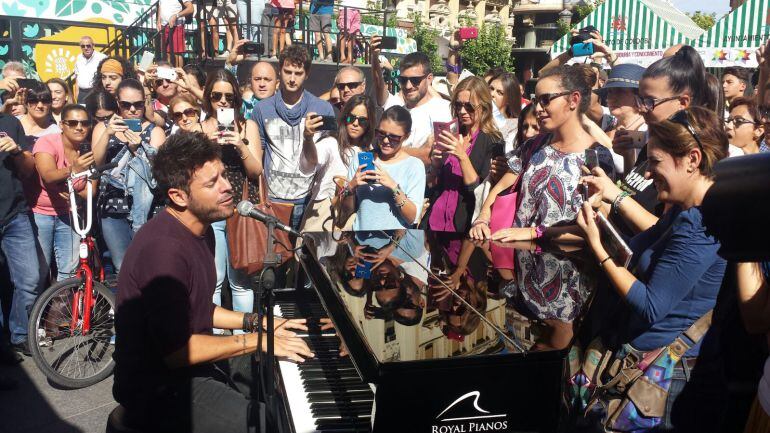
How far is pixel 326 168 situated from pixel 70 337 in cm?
228

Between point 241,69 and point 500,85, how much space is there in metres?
6.66

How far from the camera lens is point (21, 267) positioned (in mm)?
5398

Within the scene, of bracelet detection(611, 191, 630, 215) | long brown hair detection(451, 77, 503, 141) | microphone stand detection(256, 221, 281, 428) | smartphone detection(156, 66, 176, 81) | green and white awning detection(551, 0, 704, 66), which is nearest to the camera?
microphone stand detection(256, 221, 281, 428)

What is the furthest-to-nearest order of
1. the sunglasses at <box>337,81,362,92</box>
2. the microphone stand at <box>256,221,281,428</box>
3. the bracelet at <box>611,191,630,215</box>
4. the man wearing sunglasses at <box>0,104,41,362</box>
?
1. the sunglasses at <box>337,81,362,92</box>
2. the man wearing sunglasses at <box>0,104,41,362</box>
3. the bracelet at <box>611,191,630,215</box>
4. the microphone stand at <box>256,221,281,428</box>

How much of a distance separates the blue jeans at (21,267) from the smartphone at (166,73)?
1917mm

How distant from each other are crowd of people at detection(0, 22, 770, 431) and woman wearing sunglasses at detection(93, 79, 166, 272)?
14 millimetres

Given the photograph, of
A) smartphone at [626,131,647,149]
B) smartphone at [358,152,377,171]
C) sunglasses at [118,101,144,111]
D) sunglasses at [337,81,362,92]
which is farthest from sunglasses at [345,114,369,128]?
smartphone at [626,131,647,149]

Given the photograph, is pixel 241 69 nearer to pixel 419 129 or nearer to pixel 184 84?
pixel 184 84

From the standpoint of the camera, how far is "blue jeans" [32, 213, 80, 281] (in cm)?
575

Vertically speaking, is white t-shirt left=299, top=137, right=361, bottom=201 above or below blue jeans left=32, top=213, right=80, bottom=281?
above

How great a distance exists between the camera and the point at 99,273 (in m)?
5.45

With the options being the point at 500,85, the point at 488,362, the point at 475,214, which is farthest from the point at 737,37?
the point at 488,362

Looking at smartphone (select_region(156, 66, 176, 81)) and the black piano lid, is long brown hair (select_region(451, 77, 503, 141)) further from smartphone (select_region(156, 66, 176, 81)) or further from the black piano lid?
smartphone (select_region(156, 66, 176, 81))

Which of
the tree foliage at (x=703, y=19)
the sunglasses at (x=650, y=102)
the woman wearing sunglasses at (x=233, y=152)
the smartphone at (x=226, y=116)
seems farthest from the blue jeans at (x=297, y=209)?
the tree foliage at (x=703, y=19)
